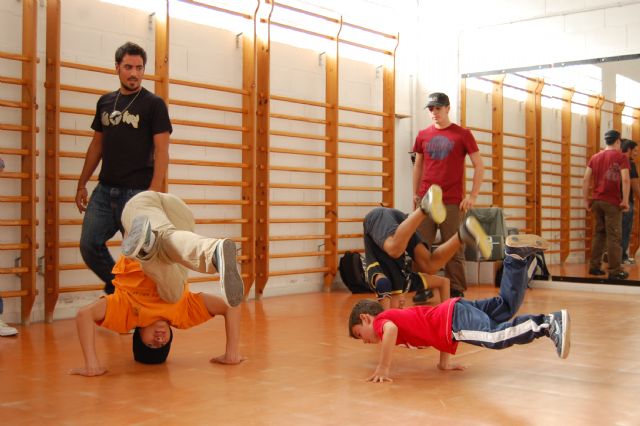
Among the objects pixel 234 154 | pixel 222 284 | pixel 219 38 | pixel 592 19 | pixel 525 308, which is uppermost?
pixel 592 19

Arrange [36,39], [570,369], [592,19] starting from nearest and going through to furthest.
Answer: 1. [570,369]
2. [36,39]
3. [592,19]

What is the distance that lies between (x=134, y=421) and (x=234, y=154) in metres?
4.14

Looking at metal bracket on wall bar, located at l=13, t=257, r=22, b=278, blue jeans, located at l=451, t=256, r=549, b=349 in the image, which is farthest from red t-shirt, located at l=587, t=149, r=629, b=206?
metal bracket on wall bar, located at l=13, t=257, r=22, b=278

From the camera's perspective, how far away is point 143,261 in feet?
10.6

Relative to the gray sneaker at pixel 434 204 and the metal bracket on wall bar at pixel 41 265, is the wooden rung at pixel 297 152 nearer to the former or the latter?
the metal bracket on wall bar at pixel 41 265

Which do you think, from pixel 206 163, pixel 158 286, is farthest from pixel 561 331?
pixel 206 163

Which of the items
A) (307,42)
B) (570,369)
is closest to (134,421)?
(570,369)

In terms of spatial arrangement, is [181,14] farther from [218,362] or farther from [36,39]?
[218,362]

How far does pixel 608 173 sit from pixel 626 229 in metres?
0.59

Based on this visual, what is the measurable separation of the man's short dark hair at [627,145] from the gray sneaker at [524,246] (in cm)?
484

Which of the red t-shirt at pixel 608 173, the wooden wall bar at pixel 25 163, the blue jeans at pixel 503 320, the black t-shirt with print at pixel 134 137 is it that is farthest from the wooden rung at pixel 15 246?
the red t-shirt at pixel 608 173

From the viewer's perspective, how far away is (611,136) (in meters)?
7.66

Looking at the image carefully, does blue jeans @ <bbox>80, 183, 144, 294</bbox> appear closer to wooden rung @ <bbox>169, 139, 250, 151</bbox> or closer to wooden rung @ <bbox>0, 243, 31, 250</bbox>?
wooden rung @ <bbox>0, 243, 31, 250</bbox>

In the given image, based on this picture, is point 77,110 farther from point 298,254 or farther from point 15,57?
point 298,254
